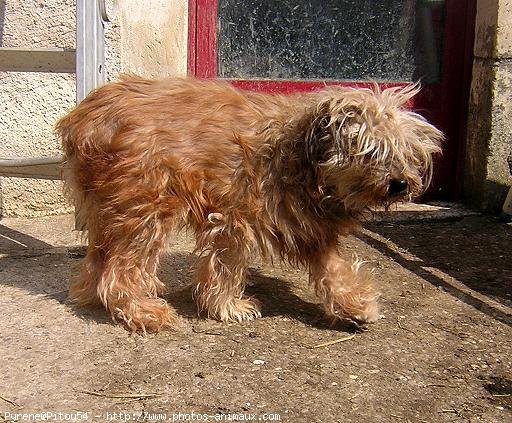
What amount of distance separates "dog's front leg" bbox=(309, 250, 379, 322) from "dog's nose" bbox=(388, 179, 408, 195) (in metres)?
0.56

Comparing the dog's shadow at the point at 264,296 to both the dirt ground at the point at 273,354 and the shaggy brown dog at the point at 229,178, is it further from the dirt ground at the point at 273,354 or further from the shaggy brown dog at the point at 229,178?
the shaggy brown dog at the point at 229,178

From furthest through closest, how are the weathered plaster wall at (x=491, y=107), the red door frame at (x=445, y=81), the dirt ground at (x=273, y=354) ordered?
1. the red door frame at (x=445, y=81)
2. the weathered plaster wall at (x=491, y=107)
3. the dirt ground at (x=273, y=354)

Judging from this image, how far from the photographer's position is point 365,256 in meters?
5.25

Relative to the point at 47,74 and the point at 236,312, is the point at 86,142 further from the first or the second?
the point at 47,74

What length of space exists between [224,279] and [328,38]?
9.69ft

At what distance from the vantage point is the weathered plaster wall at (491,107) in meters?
5.96

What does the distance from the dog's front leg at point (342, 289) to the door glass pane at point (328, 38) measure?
8.65 ft

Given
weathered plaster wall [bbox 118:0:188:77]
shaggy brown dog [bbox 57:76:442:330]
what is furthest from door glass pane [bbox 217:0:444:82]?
shaggy brown dog [bbox 57:76:442:330]

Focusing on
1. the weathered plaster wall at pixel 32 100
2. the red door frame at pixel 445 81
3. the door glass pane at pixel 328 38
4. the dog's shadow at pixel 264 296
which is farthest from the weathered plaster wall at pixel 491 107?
the weathered plaster wall at pixel 32 100

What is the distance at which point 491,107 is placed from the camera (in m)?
6.07

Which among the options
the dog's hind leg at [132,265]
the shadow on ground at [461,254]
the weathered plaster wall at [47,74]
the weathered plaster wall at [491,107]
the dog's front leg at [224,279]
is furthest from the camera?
the weathered plaster wall at [491,107]

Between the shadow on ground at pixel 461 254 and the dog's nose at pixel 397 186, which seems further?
the shadow on ground at pixel 461 254

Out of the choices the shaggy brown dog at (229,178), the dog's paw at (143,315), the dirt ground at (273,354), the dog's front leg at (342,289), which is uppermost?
the shaggy brown dog at (229,178)

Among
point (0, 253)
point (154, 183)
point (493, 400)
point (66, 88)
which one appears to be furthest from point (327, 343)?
point (66, 88)
